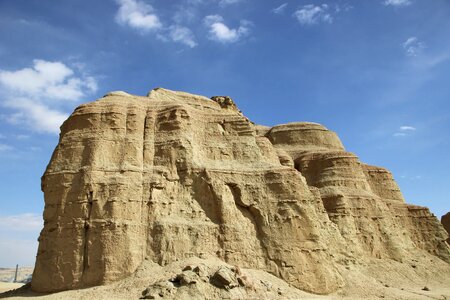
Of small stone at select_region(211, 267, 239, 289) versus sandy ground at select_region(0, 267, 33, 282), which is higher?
sandy ground at select_region(0, 267, 33, 282)

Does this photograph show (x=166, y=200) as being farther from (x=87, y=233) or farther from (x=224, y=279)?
(x=224, y=279)

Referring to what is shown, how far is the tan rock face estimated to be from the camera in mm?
22797

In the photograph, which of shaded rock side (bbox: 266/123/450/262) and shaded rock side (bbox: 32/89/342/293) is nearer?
shaded rock side (bbox: 32/89/342/293)

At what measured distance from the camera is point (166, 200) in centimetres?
2491

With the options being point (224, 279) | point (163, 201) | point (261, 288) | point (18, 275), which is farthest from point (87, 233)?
point (18, 275)

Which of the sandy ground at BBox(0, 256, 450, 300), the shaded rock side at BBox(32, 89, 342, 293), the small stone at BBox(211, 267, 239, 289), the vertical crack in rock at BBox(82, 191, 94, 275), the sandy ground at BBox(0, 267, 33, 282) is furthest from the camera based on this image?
the sandy ground at BBox(0, 267, 33, 282)

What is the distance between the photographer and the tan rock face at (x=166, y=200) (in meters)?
22.8

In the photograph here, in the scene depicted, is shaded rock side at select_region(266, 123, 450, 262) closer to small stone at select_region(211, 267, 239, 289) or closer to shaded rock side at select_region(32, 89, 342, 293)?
shaded rock side at select_region(32, 89, 342, 293)

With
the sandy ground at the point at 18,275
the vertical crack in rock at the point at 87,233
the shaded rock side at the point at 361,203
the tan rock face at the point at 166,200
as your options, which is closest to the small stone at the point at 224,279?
the tan rock face at the point at 166,200

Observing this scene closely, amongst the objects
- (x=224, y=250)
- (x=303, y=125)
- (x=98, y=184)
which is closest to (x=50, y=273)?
(x=98, y=184)

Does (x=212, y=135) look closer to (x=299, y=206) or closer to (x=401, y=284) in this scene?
(x=299, y=206)

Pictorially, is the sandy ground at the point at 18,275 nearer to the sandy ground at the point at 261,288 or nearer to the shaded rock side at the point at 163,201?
the shaded rock side at the point at 163,201

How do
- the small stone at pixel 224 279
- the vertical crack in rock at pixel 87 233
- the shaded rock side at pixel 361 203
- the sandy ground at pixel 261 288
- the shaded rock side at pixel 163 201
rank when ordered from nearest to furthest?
the sandy ground at pixel 261 288
the small stone at pixel 224 279
the vertical crack in rock at pixel 87 233
the shaded rock side at pixel 163 201
the shaded rock side at pixel 361 203

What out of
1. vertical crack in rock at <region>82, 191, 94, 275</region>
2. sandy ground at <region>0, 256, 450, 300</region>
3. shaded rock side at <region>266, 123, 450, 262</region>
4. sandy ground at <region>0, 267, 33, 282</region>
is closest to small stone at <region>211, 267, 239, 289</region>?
sandy ground at <region>0, 256, 450, 300</region>
